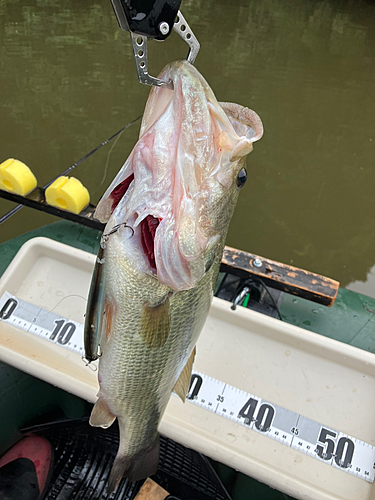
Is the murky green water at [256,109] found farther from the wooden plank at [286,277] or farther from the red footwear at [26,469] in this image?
the red footwear at [26,469]

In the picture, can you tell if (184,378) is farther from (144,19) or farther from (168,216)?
(144,19)

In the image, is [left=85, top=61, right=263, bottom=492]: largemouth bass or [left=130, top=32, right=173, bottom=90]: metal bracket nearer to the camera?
[left=130, top=32, right=173, bottom=90]: metal bracket

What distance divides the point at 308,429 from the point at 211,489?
563 millimetres

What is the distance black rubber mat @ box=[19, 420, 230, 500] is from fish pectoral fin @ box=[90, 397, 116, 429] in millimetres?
620

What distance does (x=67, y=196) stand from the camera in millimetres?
2215

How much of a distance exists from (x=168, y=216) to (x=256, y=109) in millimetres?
5868

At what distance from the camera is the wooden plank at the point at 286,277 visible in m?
1.88

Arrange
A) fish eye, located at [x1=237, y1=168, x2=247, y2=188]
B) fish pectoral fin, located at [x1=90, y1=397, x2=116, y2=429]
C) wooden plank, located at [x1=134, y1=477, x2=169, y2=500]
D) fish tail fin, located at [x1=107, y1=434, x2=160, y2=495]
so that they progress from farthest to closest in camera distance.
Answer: wooden plank, located at [x1=134, y1=477, x2=169, y2=500], fish tail fin, located at [x1=107, y1=434, x2=160, y2=495], fish pectoral fin, located at [x1=90, y1=397, x2=116, y2=429], fish eye, located at [x1=237, y1=168, x2=247, y2=188]

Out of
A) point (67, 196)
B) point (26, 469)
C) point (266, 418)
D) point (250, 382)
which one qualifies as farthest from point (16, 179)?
point (266, 418)

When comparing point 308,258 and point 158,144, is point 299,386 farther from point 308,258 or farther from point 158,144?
point 308,258

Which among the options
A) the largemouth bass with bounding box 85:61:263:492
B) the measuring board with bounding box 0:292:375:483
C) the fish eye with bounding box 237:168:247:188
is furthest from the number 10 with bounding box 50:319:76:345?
the fish eye with bounding box 237:168:247:188

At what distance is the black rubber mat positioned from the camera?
1680 millimetres

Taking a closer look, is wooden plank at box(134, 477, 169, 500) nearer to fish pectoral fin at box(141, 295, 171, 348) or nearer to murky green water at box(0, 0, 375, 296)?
fish pectoral fin at box(141, 295, 171, 348)

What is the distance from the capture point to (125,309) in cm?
98
